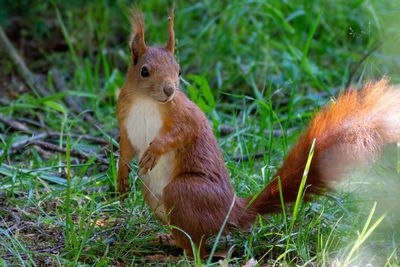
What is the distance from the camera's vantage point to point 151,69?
2.16 m

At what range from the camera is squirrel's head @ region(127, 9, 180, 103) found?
212 cm

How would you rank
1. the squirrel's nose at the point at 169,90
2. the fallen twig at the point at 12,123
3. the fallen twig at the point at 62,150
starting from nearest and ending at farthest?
the squirrel's nose at the point at 169,90 < the fallen twig at the point at 62,150 < the fallen twig at the point at 12,123

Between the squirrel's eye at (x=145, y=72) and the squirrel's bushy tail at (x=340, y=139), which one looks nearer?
the squirrel's bushy tail at (x=340, y=139)

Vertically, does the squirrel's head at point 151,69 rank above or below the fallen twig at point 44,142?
above

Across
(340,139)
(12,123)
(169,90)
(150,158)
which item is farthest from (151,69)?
(12,123)

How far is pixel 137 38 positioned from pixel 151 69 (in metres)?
0.17

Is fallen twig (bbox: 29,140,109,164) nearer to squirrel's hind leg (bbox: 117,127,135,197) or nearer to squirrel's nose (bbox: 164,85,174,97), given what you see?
squirrel's hind leg (bbox: 117,127,135,197)

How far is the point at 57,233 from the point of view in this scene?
2.32 meters

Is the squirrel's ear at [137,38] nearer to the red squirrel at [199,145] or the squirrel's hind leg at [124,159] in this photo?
the red squirrel at [199,145]

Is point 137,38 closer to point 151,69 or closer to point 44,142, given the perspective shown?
point 151,69

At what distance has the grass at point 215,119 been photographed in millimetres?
2193

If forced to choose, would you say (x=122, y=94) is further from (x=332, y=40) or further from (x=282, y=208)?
(x=332, y=40)

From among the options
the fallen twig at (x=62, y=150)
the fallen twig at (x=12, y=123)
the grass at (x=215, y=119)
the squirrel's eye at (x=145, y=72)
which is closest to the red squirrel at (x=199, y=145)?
the squirrel's eye at (x=145, y=72)

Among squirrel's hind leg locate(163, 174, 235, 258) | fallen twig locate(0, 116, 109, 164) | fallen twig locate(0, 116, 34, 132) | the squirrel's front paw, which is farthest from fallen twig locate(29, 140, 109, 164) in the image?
squirrel's hind leg locate(163, 174, 235, 258)
